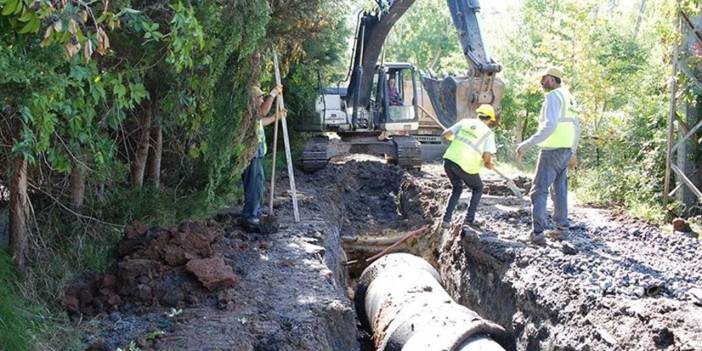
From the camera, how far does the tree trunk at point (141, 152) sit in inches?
307

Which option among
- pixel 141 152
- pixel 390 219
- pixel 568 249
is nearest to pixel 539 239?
pixel 568 249

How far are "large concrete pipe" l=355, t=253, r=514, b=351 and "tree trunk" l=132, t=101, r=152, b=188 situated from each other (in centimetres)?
272

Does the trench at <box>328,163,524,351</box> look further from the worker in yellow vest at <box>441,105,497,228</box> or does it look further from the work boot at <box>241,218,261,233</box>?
the work boot at <box>241,218,261,233</box>

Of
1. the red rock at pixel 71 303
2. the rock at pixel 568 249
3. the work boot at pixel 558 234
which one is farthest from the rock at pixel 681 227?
the red rock at pixel 71 303

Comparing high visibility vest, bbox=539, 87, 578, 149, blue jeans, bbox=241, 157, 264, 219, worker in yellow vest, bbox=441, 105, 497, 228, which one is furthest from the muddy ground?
high visibility vest, bbox=539, 87, 578, 149

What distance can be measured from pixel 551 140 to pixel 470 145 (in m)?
1.17

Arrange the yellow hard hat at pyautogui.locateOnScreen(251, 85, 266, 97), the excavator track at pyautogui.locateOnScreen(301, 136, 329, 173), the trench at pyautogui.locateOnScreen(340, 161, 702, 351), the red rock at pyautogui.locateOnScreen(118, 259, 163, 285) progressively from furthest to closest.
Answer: the excavator track at pyautogui.locateOnScreen(301, 136, 329, 173) < the yellow hard hat at pyautogui.locateOnScreen(251, 85, 266, 97) < the red rock at pyautogui.locateOnScreen(118, 259, 163, 285) < the trench at pyautogui.locateOnScreen(340, 161, 702, 351)

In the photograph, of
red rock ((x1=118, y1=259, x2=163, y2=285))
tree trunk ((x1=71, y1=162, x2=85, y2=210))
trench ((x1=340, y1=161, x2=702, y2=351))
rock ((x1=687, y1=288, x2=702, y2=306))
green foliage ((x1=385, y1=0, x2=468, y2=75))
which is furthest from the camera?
green foliage ((x1=385, y1=0, x2=468, y2=75))

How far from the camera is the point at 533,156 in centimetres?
2166

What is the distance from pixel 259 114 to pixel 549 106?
316 cm

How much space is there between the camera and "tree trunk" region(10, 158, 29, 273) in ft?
18.7

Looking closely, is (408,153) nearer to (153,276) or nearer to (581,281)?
(581,281)

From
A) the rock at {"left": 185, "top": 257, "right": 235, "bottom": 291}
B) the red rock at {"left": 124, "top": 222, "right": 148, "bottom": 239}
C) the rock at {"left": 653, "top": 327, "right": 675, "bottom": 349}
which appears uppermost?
the red rock at {"left": 124, "top": 222, "right": 148, "bottom": 239}

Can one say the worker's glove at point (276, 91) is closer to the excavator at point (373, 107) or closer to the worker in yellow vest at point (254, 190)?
the worker in yellow vest at point (254, 190)
